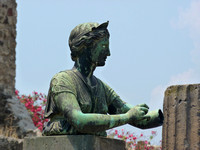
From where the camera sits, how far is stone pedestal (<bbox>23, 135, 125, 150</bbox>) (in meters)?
3.11

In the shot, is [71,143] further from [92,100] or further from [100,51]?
[100,51]

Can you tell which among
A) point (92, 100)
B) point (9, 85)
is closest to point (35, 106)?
point (9, 85)

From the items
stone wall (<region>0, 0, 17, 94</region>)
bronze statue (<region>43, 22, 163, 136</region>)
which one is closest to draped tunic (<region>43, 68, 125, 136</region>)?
bronze statue (<region>43, 22, 163, 136</region>)

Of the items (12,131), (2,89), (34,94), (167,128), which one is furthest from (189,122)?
(34,94)

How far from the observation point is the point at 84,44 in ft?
10.9

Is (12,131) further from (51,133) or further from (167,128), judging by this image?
(51,133)

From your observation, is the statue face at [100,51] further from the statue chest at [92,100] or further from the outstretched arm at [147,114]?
the outstretched arm at [147,114]

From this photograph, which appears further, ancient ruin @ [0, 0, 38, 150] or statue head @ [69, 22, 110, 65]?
ancient ruin @ [0, 0, 38, 150]

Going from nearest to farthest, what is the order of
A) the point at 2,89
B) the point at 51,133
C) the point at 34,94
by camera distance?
the point at 51,133 → the point at 2,89 → the point at 34,94

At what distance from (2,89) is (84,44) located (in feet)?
20.6

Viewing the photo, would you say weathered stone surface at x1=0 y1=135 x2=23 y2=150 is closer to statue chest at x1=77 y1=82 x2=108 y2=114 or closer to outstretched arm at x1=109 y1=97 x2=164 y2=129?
outstretched arm at x1=109 y1=97 x2=164 y2=129

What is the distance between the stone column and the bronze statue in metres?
2.05

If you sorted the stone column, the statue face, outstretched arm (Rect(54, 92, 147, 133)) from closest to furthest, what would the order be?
outstretched arm (Rect(54, 92, 147, 133)), the statue face, the stone column

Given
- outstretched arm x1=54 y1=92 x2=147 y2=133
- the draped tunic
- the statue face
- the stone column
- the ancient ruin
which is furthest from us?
the ancient ruin
